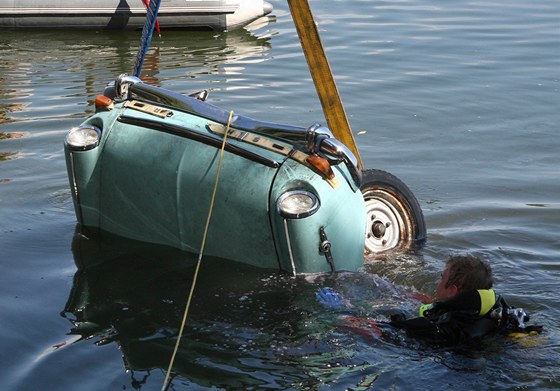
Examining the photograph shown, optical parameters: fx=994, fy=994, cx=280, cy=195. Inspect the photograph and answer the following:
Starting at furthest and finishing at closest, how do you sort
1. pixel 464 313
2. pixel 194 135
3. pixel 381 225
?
pixel 381 225 < pixel 194 135 < pixel 464 313

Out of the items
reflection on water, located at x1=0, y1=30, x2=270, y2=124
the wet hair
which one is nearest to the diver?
the wet hair

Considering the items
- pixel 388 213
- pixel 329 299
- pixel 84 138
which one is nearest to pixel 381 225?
pixel 388 213

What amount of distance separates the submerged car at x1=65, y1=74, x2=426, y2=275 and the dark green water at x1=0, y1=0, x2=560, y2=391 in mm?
207

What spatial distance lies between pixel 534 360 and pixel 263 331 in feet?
5.36

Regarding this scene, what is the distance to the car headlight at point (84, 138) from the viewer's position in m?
7.10

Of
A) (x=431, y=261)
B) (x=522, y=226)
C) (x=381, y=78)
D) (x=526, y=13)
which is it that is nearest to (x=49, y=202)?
(x=431, y=261)

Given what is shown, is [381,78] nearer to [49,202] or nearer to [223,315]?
[49,202]

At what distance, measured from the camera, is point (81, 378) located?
18.3 feet

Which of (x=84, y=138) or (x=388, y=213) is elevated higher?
(x=84, y=138)

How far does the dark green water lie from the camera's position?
226 inches

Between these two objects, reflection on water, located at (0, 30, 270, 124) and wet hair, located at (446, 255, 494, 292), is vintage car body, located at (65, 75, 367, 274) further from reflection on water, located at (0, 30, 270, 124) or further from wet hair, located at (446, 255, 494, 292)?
reflection on water, located at (0, 30, 270, 124)

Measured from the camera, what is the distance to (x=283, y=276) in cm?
663

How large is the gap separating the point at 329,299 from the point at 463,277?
0.96m

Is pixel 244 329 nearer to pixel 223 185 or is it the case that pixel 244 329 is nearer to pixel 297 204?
pixel 297 204
